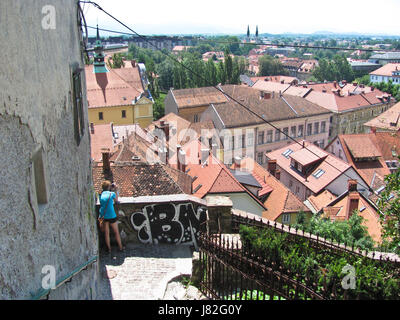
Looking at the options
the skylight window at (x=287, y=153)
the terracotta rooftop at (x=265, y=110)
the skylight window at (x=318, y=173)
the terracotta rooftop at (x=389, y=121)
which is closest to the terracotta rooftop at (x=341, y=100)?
the terracotta rooftop at (x=389, y=121)

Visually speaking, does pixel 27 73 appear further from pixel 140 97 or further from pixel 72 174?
pixel 140 97

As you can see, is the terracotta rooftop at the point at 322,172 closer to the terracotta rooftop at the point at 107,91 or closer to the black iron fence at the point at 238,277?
the terracotta rooftop at the point at 107,91

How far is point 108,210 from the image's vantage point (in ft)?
24.8

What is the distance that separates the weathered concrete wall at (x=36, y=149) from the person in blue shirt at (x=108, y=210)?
152cm

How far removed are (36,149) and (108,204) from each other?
4032 mm

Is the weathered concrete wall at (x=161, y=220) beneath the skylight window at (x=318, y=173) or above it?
above

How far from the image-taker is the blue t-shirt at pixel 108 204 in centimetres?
737

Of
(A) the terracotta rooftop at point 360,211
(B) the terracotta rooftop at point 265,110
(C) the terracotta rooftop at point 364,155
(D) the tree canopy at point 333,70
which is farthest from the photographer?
(D) the tree canopy at point 333,70

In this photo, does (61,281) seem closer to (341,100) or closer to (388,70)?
(341,100)

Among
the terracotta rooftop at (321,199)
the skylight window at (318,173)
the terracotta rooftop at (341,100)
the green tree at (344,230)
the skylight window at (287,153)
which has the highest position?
the green tree at (344,230)

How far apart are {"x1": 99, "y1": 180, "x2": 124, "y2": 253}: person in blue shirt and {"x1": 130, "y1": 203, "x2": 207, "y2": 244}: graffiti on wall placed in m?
0.49

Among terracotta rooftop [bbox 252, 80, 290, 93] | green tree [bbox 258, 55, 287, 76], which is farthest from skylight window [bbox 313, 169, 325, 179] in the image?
green tree [bbox 258, 55, 287, 76]
